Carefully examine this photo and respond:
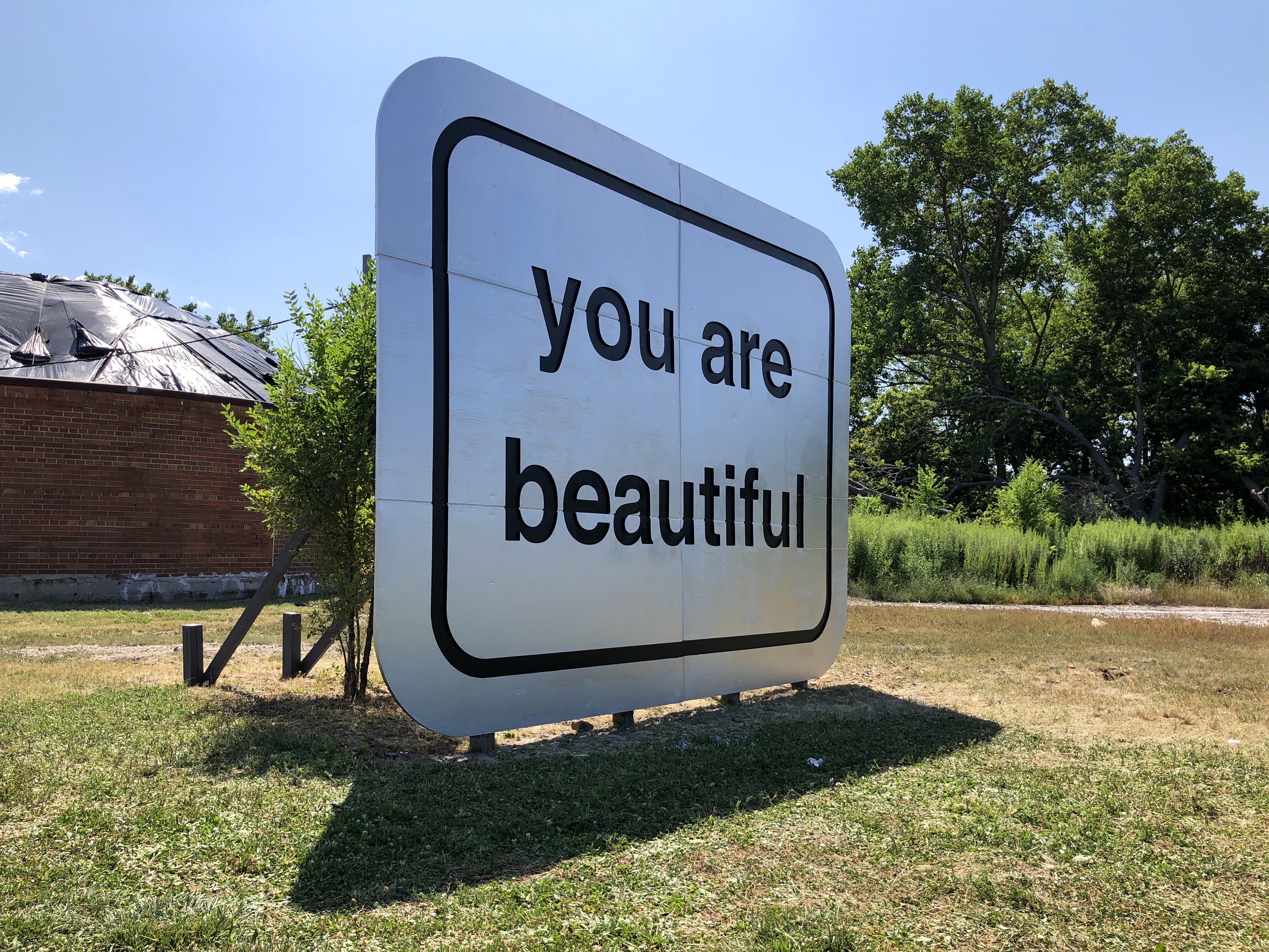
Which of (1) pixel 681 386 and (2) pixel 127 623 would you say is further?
(2) pixel 127 623

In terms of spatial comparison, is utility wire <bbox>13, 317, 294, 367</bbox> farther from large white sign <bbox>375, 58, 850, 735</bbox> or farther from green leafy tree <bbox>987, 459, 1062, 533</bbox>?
green leafy tree <bbox>987, 459, 1062, 533</bbox>

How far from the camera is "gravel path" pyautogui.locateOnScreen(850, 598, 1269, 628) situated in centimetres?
1445

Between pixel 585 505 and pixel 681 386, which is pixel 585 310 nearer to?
pixel 681 386

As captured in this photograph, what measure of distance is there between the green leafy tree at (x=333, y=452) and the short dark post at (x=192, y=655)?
1290mm

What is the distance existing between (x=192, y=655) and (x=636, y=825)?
507 centimetres

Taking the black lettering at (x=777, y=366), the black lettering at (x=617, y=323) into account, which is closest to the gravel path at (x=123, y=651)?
the black lettering at (x=617, y=323)

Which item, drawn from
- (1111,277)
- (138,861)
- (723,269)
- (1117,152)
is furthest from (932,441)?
(138,861)

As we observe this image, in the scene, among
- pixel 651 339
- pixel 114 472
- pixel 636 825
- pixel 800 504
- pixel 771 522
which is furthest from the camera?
pixel 114 472

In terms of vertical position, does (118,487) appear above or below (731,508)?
above

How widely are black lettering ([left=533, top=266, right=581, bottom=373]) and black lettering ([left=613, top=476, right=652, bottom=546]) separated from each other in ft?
3.40

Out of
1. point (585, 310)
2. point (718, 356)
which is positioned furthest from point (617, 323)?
point (718, 356)

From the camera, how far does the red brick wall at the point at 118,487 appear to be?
15.1m

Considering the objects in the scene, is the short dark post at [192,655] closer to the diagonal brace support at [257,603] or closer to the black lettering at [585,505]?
the diagonal brace support at [257,603]

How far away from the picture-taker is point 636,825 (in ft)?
14.6
